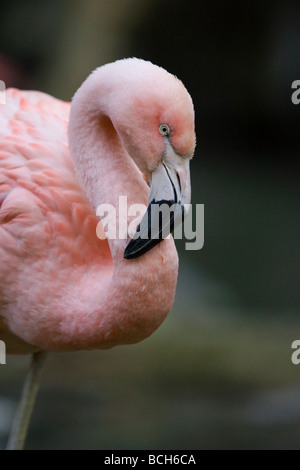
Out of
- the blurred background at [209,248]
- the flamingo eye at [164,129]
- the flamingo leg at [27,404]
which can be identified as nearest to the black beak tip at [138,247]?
the flamingo eye at [164,129]

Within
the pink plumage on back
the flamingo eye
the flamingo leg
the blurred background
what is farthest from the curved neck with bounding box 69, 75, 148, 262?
the blurred background

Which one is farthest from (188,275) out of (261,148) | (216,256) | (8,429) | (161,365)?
(261,148)

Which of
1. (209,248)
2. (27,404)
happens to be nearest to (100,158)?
(27,404)

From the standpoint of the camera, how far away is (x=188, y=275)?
4.99 metres

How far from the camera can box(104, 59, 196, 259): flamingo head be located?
1.79 m

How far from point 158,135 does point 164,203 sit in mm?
192

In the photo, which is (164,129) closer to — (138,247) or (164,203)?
(164,203)

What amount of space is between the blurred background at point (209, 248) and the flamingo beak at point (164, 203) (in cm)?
181

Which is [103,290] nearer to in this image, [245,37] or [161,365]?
[161,365]

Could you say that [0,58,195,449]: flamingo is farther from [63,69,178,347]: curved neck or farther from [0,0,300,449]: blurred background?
[0,0,300,449]: blurred background

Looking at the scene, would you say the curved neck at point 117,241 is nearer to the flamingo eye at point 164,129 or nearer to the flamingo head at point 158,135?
the flamingo head at point 158,135

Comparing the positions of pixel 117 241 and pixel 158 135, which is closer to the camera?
pixel 158 135

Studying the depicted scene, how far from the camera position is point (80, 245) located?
2166mm
